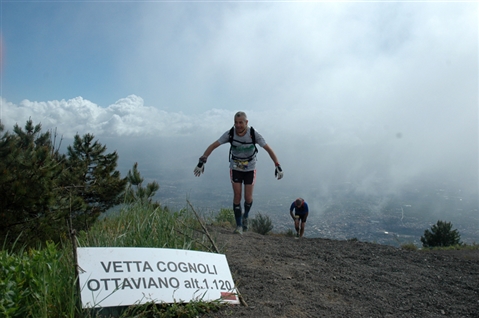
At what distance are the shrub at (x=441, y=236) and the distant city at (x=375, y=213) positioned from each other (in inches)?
74.2

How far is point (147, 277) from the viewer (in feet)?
8.82

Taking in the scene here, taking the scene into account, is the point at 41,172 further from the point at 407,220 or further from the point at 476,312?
the point at 407,220

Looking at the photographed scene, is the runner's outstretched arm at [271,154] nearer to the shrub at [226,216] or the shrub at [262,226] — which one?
the shrub at [262,226]

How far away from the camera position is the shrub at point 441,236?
1061 centimetres

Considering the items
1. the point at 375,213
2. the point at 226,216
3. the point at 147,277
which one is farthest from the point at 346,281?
the point at 375,213

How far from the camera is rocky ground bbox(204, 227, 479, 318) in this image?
3038 millimetres

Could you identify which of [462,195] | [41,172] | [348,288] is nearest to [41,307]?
[348,288]

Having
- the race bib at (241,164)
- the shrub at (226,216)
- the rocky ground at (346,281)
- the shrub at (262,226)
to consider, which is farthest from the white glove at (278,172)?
the shrub at (226,216)

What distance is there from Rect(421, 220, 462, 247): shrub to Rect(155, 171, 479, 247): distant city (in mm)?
1885

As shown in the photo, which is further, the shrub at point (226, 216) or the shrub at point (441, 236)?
the shrub at point (441, 236)

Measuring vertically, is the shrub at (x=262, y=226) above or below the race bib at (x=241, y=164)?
below

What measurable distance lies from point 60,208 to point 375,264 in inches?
218

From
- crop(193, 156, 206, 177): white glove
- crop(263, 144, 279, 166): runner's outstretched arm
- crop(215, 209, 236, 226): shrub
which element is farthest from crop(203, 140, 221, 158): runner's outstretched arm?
crop(215, 209, 236, 226): shrub

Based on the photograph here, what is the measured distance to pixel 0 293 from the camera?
225cm
